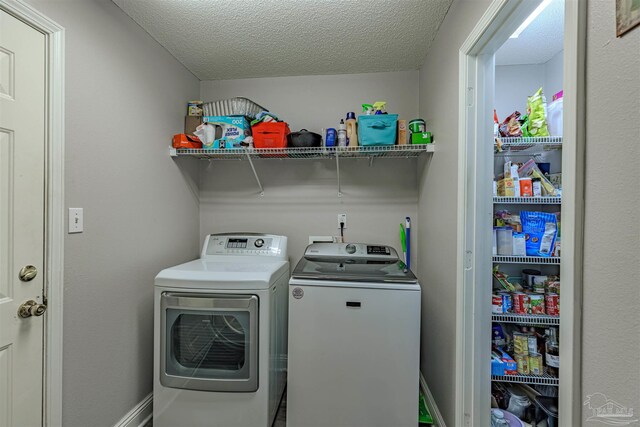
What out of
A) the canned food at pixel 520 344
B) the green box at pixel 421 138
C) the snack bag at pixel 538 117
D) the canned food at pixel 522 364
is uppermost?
the snack bag at pixel 538 117

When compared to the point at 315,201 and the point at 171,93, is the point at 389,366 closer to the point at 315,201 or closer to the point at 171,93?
the point at 315,201

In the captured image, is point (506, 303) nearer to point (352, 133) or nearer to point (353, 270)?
point (353, 270)

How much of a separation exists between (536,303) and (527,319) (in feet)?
0.40

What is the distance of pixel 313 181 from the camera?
2.36 meters

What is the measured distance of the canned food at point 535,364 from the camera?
1.71 m

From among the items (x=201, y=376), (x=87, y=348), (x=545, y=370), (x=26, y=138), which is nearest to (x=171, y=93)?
(x=26, y=138)

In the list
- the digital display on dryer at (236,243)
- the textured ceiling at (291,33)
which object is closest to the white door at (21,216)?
the textured ceiling at (291,33)

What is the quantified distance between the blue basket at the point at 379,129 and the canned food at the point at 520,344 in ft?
4.94

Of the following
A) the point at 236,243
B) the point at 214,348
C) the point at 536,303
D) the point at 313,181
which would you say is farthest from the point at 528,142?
the point at 214,348

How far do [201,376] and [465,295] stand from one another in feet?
4.94

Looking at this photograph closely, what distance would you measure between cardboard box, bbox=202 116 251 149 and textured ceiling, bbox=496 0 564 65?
1.95 meters

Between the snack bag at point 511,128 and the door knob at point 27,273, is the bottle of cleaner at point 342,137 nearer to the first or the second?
the snack bag at point 511,128

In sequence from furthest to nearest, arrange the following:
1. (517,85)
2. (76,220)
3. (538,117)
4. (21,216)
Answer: (517,85)
(538,117)
(76,220)
(21,216)

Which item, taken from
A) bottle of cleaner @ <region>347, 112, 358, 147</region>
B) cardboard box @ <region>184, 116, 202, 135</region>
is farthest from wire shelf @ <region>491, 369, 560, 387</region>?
cardboard box @ <region>184, 116, 202, 135</region>
